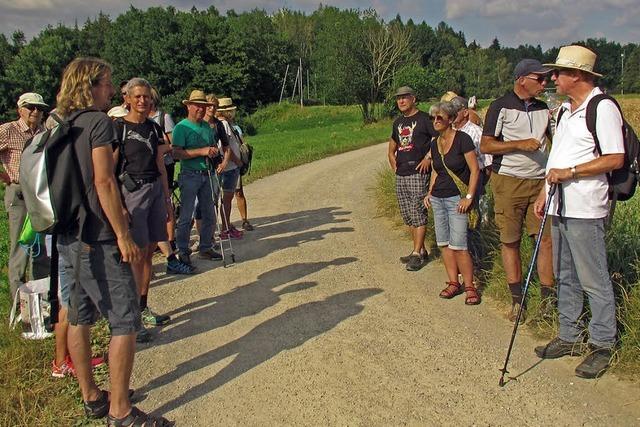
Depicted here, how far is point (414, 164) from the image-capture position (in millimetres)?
6469

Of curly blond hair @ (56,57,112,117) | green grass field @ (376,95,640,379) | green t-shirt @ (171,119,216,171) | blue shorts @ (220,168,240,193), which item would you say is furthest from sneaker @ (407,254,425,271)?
curly blond hair @ (56,57,112,117)

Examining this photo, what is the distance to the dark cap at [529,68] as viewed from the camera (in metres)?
4.52

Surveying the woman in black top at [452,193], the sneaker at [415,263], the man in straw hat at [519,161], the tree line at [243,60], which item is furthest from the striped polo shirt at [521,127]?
the tree line at [243,60]

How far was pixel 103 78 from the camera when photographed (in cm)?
335

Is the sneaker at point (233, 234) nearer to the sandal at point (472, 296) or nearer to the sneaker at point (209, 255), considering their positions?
the sneaker at point (209, 255)

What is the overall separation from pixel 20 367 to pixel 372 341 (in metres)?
2.64

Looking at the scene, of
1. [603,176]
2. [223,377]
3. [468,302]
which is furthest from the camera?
[468,302]

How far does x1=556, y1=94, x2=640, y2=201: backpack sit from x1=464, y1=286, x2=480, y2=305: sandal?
1834 mm

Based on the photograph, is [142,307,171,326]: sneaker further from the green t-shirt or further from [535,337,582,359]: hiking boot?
[535,337,582,359]: hiking boot

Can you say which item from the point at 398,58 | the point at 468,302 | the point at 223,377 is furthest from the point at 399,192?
the point at 398,58

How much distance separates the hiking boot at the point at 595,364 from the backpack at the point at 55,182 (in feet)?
11.2

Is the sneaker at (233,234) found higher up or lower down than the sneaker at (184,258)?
lower down

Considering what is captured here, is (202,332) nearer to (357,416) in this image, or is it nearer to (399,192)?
(357,416)

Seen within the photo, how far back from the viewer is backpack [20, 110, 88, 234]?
311cm
